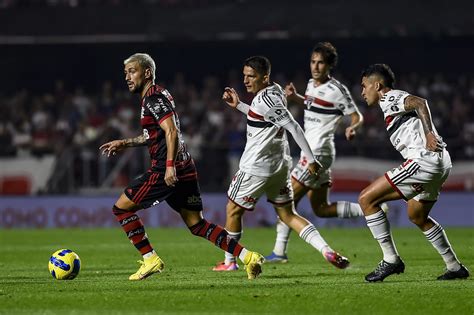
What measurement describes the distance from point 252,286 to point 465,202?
13196 mm

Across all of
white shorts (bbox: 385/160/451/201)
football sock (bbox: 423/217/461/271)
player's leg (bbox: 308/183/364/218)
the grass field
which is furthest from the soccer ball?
player's leg (bbox: 308/183/364/218)

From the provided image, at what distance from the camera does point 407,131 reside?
959cm

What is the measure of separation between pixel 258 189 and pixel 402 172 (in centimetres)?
213

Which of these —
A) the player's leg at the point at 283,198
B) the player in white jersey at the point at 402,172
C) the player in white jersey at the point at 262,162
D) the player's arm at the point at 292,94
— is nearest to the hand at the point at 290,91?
the player's arm at the point at 292,94

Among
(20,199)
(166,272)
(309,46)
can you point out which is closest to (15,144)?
(20,199)

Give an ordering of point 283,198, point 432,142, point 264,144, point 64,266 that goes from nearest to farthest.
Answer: point 432,142, point 64,266, point 264,144, point 283,198

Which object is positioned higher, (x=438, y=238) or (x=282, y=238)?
(x=438, y=238)

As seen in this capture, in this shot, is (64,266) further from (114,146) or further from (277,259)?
(277,259)

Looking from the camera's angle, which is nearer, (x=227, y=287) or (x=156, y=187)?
(x=227, y=287)

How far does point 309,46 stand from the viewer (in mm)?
29250

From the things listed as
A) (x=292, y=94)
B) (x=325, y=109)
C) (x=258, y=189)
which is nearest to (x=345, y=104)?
(x=325, y=109)

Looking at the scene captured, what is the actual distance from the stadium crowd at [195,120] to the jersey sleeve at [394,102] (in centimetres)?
1195

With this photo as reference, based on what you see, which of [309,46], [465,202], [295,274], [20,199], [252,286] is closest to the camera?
[252,286]

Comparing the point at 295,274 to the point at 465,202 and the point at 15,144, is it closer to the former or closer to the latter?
the point at 465,202
